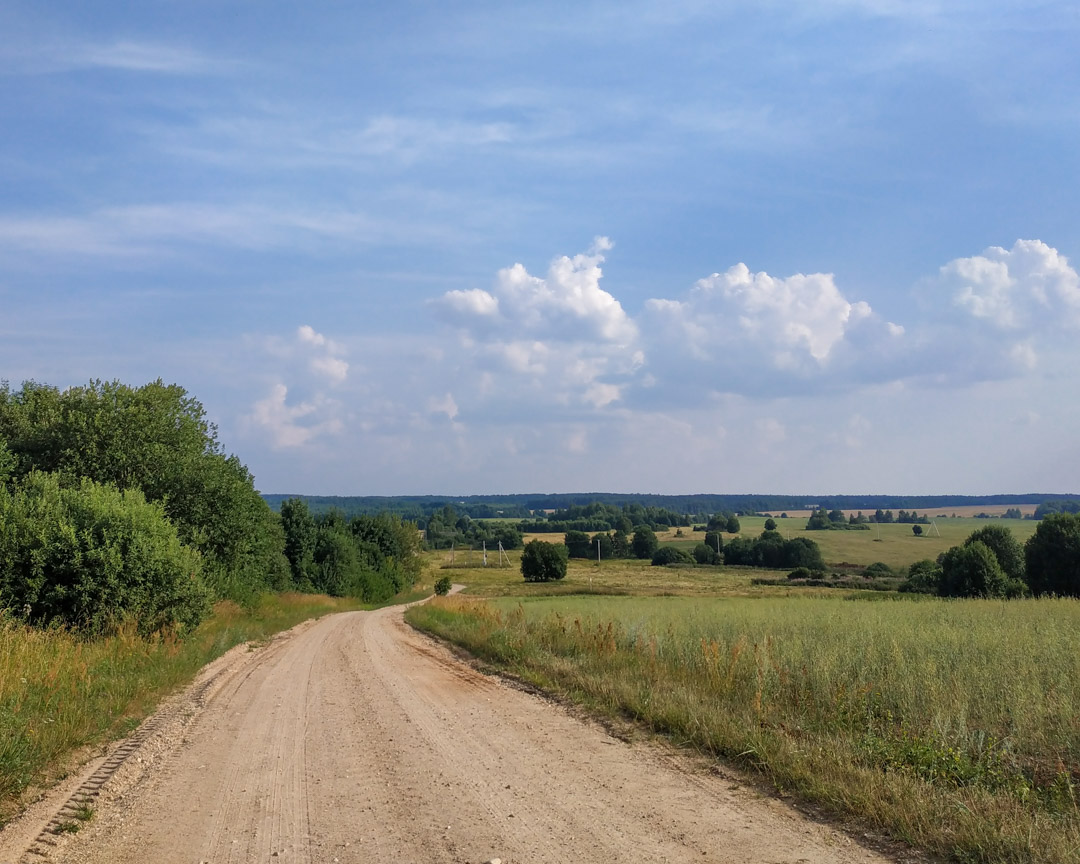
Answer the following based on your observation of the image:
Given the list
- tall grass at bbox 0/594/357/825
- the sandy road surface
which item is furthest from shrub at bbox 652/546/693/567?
the sandy road surface

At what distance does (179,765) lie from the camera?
8188mm

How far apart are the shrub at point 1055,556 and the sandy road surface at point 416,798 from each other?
56.5 metres

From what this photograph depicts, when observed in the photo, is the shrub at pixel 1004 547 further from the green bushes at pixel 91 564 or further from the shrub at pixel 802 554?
the green bushes at pixel 91 564

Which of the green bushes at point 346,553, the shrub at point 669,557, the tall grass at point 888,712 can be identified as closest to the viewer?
the tall grass at point 888,712

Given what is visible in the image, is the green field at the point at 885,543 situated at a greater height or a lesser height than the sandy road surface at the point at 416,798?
lesser

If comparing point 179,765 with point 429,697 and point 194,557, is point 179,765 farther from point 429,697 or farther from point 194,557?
point 194,557

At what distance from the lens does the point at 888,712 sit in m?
8.74

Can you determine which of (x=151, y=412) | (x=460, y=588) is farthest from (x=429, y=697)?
(x=460, y=588)

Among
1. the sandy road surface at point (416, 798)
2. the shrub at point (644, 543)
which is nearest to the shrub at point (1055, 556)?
the sandy road surface at point (416, 798)

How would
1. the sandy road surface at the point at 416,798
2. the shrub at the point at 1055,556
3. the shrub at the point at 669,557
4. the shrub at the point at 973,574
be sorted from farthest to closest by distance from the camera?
the shrub at the point at 669,557 → the shrub at the point at 973,574 → the shrub at the point at 1055,556 → the sandy road surface at the point at 416,798

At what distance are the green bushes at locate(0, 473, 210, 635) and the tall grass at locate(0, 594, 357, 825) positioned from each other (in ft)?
2.74

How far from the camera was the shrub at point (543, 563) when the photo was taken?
319 ft

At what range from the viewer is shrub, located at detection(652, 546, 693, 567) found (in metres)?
117

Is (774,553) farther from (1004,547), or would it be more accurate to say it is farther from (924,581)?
(1004,547)
